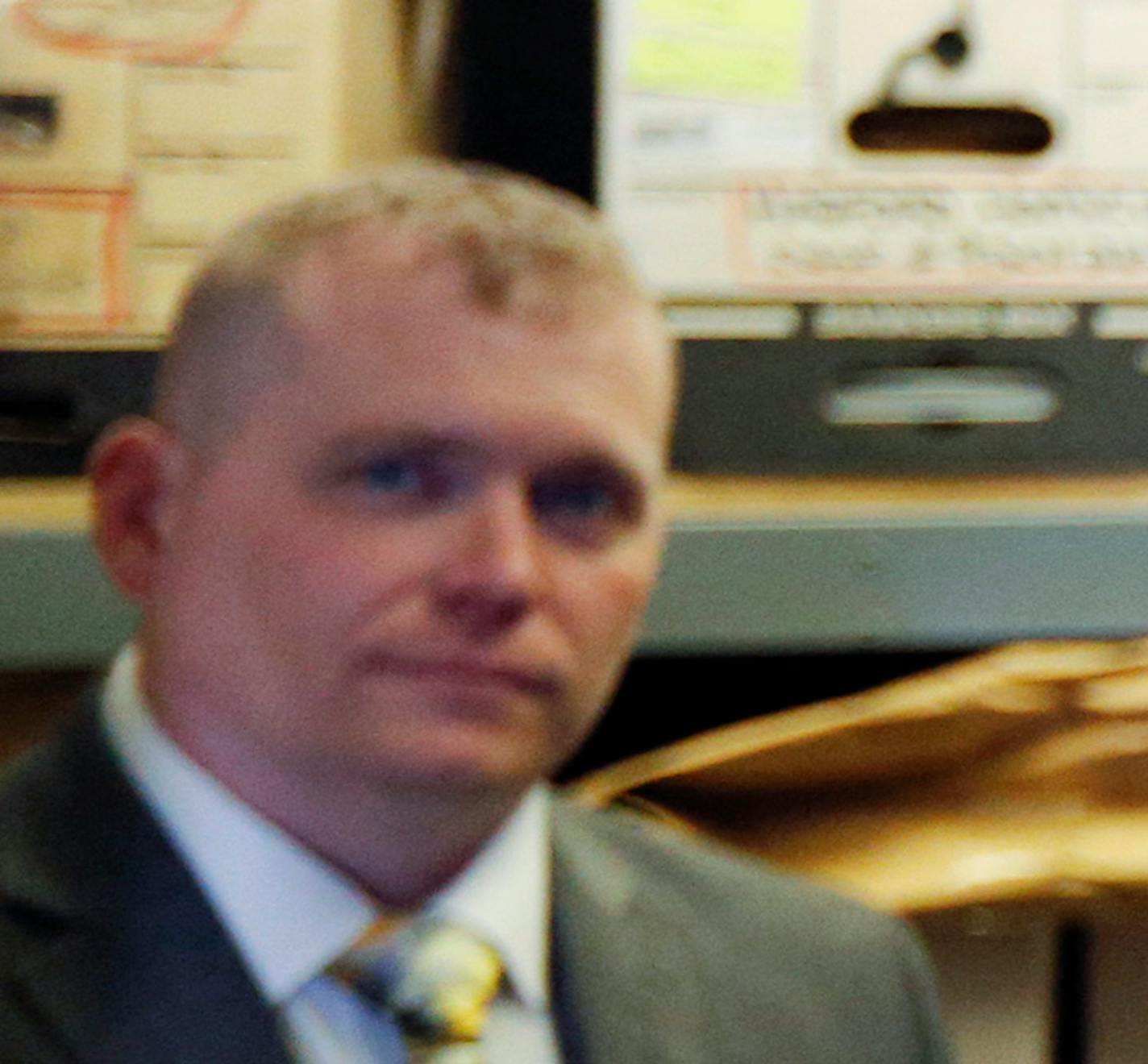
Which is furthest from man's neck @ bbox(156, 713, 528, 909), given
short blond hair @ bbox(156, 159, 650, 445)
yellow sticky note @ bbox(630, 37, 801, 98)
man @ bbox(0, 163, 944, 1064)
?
yellow sticky note @ bbox(630, 37, 801, 98)

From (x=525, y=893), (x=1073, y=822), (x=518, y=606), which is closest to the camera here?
(x=518, y=606)

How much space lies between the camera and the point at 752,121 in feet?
2.02

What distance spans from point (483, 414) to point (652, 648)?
6.4 inches

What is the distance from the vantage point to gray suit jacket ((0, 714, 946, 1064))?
0.51 meters

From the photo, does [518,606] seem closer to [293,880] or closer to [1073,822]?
[293,880]

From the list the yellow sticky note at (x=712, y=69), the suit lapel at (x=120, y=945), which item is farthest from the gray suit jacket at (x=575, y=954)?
the yellow sticky note at (x=712, y=69)

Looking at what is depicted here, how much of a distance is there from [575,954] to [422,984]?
8cm

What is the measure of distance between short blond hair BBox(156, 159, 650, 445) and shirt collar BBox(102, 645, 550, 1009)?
118 mm

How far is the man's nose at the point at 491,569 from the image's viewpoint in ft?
1.51

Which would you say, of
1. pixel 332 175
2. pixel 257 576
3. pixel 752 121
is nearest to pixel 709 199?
pixel 752 121

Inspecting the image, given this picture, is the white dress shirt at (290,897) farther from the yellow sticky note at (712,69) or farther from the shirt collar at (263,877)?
the yellow sticky note at (712,69)

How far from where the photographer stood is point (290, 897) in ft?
1.73

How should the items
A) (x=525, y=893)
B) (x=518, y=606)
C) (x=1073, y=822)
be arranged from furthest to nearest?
1. (x=1073, y=822)
2. (x=525, y=893)
3. (x=518, y=606)

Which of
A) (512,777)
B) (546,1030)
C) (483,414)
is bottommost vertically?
(546,1030)
